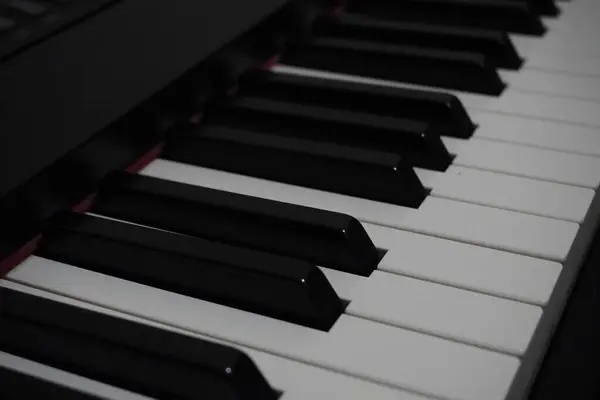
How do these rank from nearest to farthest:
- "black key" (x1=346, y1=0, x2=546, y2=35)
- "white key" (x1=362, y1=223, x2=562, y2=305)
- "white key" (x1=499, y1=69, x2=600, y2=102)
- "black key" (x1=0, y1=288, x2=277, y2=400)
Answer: "black key" (x1=0, y1=288, x2=277, y2=400)
"white key" (x1=362, y1=223, x2=562, y2=305)
"white key" (x1=499, y1=69, x2=600, y2=102)
"black key" (x1=346, y1=0, x2=546, y2=35)

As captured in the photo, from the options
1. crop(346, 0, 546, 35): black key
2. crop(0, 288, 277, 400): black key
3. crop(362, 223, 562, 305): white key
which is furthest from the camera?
crop(346, 0, 546, 35): black key

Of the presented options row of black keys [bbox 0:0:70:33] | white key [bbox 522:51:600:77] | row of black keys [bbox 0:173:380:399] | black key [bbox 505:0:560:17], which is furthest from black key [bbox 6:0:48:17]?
black key [bbox 505:0:560:17]

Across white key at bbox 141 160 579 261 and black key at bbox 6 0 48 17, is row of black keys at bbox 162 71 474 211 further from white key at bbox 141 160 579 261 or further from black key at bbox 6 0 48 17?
black key at bbox 6 0 48 17

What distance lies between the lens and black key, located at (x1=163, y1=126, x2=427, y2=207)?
2.84ft

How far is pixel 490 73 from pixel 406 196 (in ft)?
0.97

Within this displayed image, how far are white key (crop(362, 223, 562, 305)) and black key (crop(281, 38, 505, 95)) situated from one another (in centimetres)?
34

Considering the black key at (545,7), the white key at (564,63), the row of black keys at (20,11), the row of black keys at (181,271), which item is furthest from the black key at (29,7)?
the black key at (545,7)

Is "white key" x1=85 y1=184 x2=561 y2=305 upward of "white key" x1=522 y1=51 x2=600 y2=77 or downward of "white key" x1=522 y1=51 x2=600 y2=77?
downward

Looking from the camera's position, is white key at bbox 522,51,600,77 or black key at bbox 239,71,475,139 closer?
black key at bbox 239,71,475,139

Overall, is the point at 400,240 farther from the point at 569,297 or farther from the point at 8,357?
the point at 8,357

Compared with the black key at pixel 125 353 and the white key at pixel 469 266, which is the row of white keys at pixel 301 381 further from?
the white key at pixel 469 266

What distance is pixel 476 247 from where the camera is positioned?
0.79m

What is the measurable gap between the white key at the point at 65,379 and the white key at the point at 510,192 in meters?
0.38

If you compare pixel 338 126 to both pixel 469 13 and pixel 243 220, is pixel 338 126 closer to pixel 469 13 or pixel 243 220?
pixel 243 220
